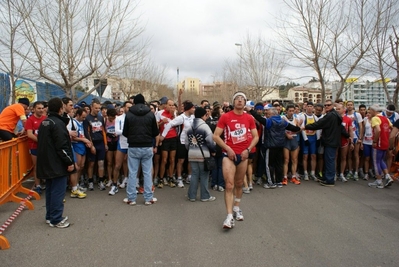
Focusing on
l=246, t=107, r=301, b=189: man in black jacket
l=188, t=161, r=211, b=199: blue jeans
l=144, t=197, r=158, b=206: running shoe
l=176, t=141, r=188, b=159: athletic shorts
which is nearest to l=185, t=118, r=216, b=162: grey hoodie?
l=188, t=161, r=211, b=199: blue jeans

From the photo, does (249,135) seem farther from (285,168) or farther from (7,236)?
Answer: (7,236)

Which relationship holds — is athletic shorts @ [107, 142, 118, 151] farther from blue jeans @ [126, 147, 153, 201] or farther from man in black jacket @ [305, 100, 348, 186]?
man in black jacket @ [305, 100, 348, 186]

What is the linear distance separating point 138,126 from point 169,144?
169 cm

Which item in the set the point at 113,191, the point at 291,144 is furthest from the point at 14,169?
the point at 291,144

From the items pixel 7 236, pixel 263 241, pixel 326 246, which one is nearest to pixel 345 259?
pixel 326 246

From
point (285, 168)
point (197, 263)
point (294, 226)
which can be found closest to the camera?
point (197, 263)

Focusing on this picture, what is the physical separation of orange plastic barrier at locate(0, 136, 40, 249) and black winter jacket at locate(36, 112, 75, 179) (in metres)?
1.23


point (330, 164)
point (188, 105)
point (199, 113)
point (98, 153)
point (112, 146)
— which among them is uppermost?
point (188, 105)

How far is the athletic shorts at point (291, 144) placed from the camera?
807 cm

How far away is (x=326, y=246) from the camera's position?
13.7 ft

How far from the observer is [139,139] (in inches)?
236

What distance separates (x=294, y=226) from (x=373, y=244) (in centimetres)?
116

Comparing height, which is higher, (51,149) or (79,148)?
(51,149)

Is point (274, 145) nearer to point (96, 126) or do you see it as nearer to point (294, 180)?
point (294, 180)
